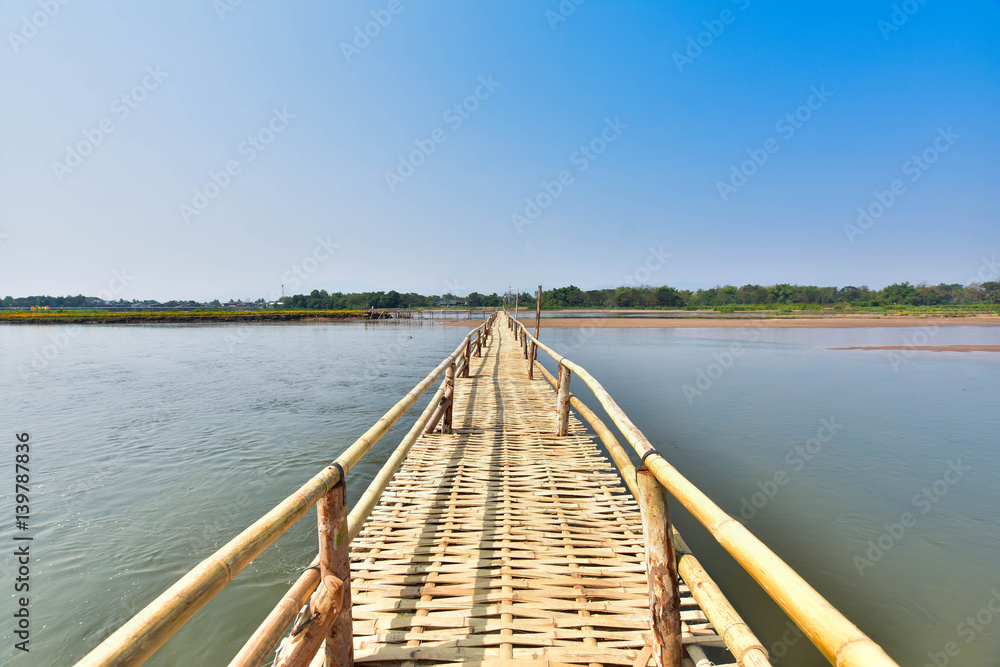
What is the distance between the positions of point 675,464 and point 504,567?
18.6 feet

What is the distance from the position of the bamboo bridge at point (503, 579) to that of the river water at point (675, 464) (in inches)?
73.0

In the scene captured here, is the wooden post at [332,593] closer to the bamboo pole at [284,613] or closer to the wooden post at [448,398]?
the bamboo pole at [284,613]

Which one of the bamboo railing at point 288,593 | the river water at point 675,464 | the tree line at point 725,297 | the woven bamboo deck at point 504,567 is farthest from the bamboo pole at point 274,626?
the tree line at point 725,297

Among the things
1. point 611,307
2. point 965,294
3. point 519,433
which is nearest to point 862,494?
point 519,433

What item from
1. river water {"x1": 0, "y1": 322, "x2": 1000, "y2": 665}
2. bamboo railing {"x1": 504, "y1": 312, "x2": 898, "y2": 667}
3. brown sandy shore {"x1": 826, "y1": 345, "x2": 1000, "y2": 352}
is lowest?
river water {"x1": 0, "y1": 322, "x2": 1000, "y2": 665}

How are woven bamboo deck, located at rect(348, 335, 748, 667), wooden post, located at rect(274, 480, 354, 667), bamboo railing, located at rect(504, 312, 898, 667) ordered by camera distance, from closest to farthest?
bamboo railing, located at rect(504, 312, 898, 667) < wooden post, located at rect(274, 480, 354, 667) < woven bamboo deck, located at rect(348, 335, 748, 667)

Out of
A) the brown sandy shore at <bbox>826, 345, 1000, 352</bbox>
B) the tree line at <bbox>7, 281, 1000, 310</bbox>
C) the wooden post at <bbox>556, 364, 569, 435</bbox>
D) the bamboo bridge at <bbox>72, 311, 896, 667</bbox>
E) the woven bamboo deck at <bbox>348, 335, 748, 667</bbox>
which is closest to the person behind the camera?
the bamboo bridge at <bbox>72, 311, 896, 667</bbox>

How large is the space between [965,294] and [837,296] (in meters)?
26.2

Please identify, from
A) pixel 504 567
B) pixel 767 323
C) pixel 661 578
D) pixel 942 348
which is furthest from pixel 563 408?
pixel 767 323

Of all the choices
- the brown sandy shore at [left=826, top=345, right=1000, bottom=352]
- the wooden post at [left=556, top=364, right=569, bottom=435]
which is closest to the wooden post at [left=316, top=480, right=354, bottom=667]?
the wooden post at [left=556, top=364, right=569, bottom=435]

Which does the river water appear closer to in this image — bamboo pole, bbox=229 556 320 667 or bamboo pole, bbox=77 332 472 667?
Answer: bamboo pole, bbox=229 556 320 667

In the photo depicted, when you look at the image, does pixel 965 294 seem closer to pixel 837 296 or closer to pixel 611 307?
pixel 837 296

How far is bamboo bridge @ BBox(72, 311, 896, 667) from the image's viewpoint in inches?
48.3

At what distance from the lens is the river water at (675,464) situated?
4.04m
